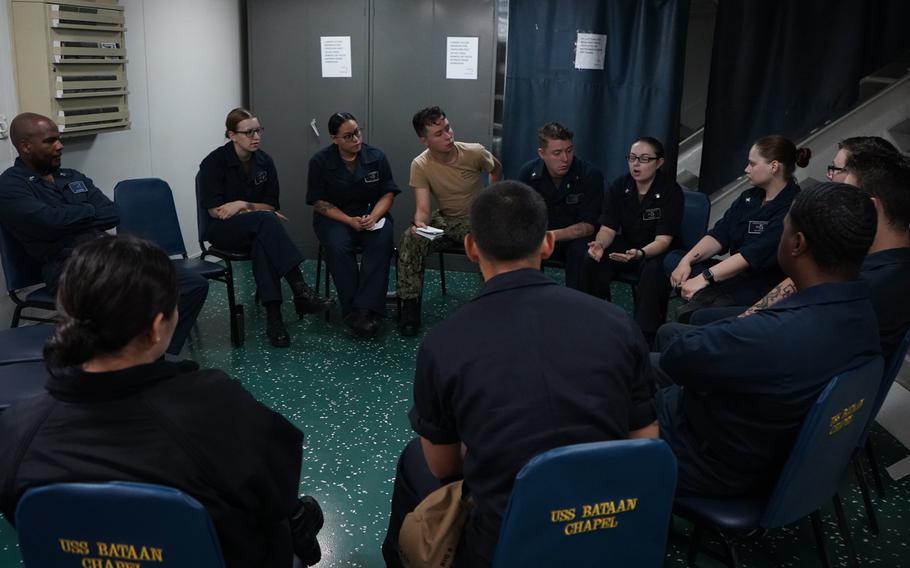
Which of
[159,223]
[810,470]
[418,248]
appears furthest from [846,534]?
[159,223]

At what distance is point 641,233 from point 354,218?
1635 millimetres

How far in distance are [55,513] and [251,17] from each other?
4.82m

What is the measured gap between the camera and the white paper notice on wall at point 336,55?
5.28m

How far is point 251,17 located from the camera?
17.6ft

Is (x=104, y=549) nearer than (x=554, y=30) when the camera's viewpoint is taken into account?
Yes

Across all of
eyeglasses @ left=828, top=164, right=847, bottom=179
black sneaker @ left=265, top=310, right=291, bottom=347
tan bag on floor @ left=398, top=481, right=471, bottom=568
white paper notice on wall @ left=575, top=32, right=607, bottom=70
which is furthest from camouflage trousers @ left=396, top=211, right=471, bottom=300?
tan bag on floor @ left=398, top=481, right=471, bottom=568

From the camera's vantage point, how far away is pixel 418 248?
4.34m

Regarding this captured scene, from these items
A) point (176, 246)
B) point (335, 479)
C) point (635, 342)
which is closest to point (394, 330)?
point (176, 246)

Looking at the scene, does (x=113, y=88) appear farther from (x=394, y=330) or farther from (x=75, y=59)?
(x=394, y=330)

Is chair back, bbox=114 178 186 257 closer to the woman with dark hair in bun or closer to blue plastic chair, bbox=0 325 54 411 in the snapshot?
blue plastic chair, bbox=0 325 54 411

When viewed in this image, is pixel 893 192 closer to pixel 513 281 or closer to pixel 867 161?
pixel 867 161

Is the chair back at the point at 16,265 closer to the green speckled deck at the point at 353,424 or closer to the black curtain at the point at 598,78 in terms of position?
the green speckled deck at the point at 353,424

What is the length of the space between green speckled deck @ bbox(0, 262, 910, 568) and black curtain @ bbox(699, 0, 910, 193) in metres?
1.36

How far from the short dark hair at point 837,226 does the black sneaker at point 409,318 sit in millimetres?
2668
